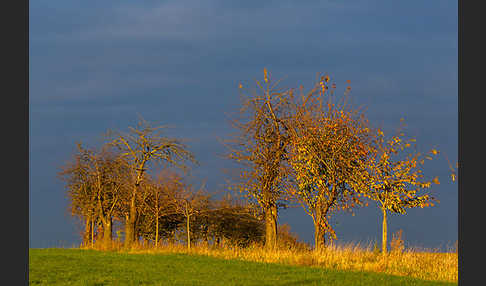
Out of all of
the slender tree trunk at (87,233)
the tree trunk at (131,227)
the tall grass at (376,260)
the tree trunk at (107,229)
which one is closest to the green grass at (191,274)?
the tall grass at (376,260)

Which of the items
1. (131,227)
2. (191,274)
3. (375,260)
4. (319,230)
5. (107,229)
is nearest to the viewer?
(191,274)

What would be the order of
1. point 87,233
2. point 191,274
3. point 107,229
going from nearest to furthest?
point 191,274
point 107,229
point 87,233

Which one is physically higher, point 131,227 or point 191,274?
point 131,227

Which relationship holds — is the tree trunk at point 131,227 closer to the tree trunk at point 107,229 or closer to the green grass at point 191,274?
the tree trunk at point 107,229

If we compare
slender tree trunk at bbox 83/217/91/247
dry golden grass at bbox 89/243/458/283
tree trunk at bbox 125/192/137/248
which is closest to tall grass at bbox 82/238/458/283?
dry golden grass at bbox 89/243/458/283

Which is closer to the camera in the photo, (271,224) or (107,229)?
(271,224)

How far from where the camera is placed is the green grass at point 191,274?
61.6ft

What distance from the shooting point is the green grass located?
1878 cm

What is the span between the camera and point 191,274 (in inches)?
823

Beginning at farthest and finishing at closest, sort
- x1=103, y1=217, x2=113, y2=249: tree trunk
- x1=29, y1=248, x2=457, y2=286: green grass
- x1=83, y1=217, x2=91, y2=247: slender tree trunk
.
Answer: x1=83, y1=217, x2=91, y2=247: slender tree trunk < x1=103, y1=217, x2=113, y2=249: tree trunk < x1=29, y1=248, x2=457, y2=286: green grass

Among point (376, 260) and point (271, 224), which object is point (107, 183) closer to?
point (271, 224)

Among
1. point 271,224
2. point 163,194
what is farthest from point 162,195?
point 271,224

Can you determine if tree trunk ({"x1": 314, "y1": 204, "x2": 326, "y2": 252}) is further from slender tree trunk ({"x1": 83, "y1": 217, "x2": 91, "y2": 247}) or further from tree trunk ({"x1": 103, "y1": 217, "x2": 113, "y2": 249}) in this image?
slender tree trunk ({"x1": 83, "y1": 217, "x2": 91, "y2": 247})

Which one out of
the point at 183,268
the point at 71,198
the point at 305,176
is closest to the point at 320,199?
the point at 305,176
